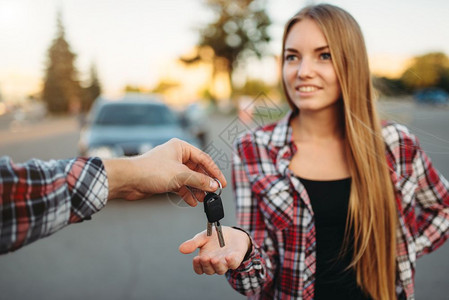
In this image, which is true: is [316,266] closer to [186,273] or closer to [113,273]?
[186,273]

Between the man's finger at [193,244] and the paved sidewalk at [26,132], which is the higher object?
the man's finger at [193,244]

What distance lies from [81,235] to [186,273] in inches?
73.2

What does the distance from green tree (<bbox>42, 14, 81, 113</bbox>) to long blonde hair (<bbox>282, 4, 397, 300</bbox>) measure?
43.8m

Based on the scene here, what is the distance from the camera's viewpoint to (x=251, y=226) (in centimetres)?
163

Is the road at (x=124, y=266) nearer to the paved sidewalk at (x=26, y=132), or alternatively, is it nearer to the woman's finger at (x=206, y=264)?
the woman's finger at (x=206, y=264)

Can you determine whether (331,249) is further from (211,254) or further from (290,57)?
(290,57)

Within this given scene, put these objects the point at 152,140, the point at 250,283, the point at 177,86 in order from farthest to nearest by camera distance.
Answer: the point at 177,86 < the point at 152,140 < the point at 250,283

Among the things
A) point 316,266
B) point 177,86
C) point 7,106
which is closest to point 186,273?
point 316,266

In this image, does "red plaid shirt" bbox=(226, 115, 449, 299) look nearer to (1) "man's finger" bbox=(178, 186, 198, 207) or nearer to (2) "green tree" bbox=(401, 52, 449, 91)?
(2) "green tree" bbox=(401, 52, 449, 91)

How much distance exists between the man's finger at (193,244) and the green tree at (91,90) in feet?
146

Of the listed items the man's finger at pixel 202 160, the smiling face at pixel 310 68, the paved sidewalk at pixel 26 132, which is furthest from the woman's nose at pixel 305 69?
the paved sidewalk at pixel 26 132

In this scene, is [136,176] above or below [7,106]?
above

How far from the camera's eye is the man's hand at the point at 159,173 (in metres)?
0.98

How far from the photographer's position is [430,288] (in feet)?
10.5
